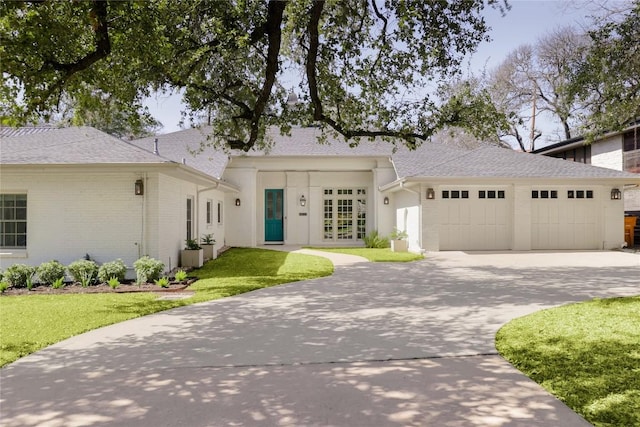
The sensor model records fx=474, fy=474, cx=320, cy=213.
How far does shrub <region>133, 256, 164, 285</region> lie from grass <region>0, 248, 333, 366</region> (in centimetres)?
84

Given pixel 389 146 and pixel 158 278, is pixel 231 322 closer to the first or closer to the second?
pixel 158 278

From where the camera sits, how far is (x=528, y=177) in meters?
16.1

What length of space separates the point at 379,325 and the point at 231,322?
1.98 metres

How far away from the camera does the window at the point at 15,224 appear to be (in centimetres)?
1082

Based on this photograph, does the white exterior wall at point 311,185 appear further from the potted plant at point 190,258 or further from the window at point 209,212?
the potted plant at point 190,258

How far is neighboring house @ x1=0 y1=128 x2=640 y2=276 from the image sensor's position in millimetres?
10625

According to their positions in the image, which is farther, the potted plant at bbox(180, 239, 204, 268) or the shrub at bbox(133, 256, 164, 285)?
the potted plant at bbox(180, 239, 204, 268)

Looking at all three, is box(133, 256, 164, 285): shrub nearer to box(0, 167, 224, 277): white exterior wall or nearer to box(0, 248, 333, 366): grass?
box(0, 167, 224, 277): white exterior wall

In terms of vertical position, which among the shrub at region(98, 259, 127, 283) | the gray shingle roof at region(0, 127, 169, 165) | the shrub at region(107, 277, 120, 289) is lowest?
the shrub at region(107, 277, 120, 289)

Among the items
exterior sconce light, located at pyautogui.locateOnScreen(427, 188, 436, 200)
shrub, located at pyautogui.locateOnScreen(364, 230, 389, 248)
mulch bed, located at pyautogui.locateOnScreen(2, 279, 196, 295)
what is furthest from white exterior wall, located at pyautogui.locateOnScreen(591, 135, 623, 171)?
mulch bed, located at pyautogui.locateOnScreen(2, 279, 196, 295)

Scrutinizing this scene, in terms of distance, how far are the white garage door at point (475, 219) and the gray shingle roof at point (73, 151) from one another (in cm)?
996

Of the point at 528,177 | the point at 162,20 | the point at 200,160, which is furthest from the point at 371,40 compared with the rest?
the point at 200,160

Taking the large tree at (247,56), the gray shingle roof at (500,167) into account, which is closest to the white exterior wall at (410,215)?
the gray shingle roof at (500,167)

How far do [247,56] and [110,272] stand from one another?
5.72 m
